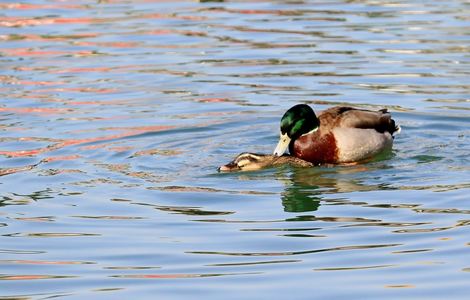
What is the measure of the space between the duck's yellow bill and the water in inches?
14.6

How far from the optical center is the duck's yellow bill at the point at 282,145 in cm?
1284

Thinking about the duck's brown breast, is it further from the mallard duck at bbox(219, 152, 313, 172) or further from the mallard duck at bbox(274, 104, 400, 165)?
the mallard duck at bbox(219, 152, 313, 172)

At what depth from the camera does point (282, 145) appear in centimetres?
1295

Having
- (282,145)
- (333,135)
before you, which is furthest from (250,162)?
(333,135)

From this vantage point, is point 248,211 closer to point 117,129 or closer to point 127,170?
point 127,170

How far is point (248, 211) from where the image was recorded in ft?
35.3

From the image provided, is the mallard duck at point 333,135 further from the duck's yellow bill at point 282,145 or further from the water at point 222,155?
the water at point 222,155

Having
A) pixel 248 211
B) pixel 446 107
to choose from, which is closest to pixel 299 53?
pixel 446 107

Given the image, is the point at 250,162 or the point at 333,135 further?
the point at 333,135

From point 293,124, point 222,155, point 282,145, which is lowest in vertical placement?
point 222,155

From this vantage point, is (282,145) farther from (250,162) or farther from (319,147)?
(250,162)

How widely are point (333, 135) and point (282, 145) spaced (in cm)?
54

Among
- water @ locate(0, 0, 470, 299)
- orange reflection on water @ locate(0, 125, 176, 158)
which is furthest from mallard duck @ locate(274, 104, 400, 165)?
orange reflection on water @ locate(0, 125, 176, 158)

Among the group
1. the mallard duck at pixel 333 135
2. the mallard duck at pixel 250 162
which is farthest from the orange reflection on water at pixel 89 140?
the mallard duck at pixel 333 135
